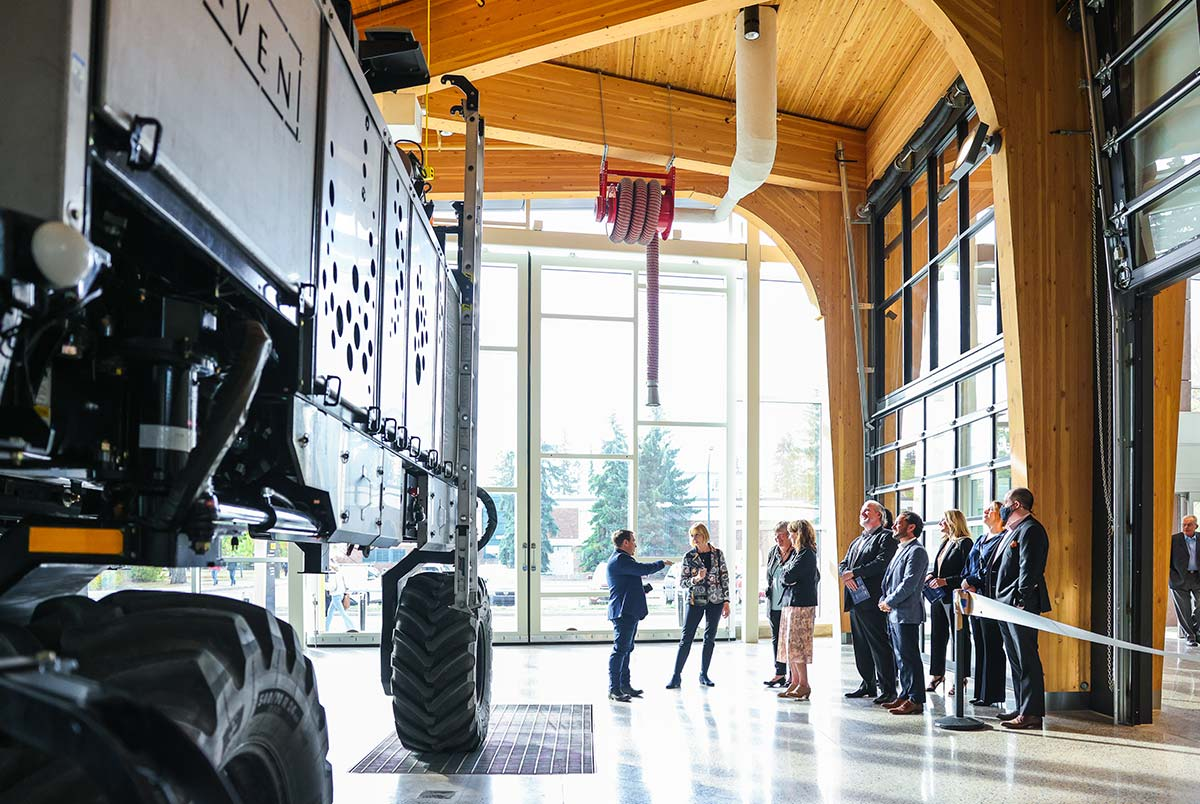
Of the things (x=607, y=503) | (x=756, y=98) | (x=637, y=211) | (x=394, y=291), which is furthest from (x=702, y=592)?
(x=394, y=291)

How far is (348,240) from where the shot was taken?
3258mm

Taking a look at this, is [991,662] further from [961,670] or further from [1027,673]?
[1027,673]

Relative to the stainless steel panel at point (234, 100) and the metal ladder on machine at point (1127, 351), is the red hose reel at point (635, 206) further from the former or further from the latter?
the stainless steel panel at point (234, 100)

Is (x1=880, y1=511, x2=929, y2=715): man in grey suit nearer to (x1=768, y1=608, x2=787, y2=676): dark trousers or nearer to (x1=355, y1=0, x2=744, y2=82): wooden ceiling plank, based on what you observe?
(x1=768, y1=608, x2=787, y2=676): dark trousers

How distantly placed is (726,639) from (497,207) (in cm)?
735

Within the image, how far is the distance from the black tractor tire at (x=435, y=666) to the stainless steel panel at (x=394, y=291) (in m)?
2.02

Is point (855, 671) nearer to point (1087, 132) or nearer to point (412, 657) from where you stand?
point (1087, 132)

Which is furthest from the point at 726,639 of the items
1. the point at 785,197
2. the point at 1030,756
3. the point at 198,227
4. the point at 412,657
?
the point at 198,227

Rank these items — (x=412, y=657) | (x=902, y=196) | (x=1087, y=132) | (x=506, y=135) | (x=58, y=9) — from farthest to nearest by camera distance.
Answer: (x=902, y=196)
(x=506, y=135)
(x=1087, y=132)
(x=412, y=657)
(x=58, y=9)

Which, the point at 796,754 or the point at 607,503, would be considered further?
the point at 607,503

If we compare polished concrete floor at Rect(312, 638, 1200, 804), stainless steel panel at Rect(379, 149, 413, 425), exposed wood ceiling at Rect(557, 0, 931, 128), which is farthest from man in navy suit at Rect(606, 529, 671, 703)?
stainless steel panel at Rect(379, 149, 413, 425)

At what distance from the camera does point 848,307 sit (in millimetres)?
14211

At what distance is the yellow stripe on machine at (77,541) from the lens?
1.92m

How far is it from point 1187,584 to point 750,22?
10892 mm
